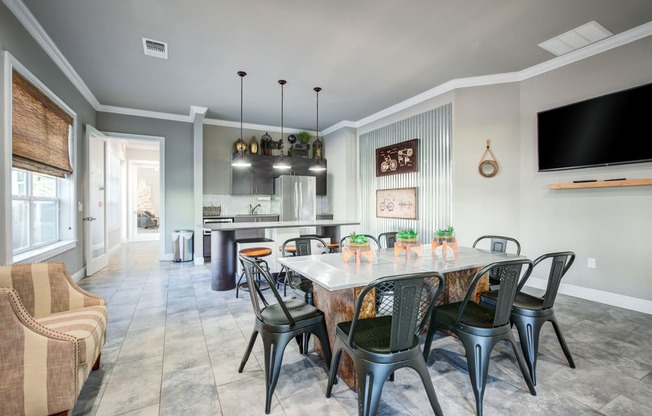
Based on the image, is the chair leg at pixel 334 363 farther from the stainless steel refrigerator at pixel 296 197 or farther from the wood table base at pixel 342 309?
the stainless steel refrigerator at pixel 296 197

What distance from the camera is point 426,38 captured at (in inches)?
131

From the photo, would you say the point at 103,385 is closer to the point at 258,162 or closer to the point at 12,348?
the point at 12,348

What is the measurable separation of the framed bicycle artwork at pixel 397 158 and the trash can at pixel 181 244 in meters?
4.12

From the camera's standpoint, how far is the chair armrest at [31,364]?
1.37 meters

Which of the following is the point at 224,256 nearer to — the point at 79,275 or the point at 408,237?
the point at 79,275

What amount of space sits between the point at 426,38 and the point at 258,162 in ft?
14.3

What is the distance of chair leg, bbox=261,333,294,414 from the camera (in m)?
1.71

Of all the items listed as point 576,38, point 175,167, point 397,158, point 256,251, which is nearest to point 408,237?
point 256,251

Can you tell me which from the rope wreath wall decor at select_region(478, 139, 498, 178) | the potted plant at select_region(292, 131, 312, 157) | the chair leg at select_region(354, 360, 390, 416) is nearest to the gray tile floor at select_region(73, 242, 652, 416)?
the chair leg at select_region(354, 360, 390, 416)

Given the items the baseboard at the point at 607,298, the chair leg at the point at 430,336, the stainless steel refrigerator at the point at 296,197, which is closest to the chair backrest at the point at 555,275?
the chair leg at the point at 430,336

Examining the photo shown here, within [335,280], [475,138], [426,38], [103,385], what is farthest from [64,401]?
[475,138]

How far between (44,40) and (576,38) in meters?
5.88

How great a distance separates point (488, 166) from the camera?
172 inches

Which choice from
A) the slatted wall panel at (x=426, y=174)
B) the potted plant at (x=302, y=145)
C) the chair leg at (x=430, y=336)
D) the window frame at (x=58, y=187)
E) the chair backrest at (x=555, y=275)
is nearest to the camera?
the chair backrest at (x=555, y=275)
